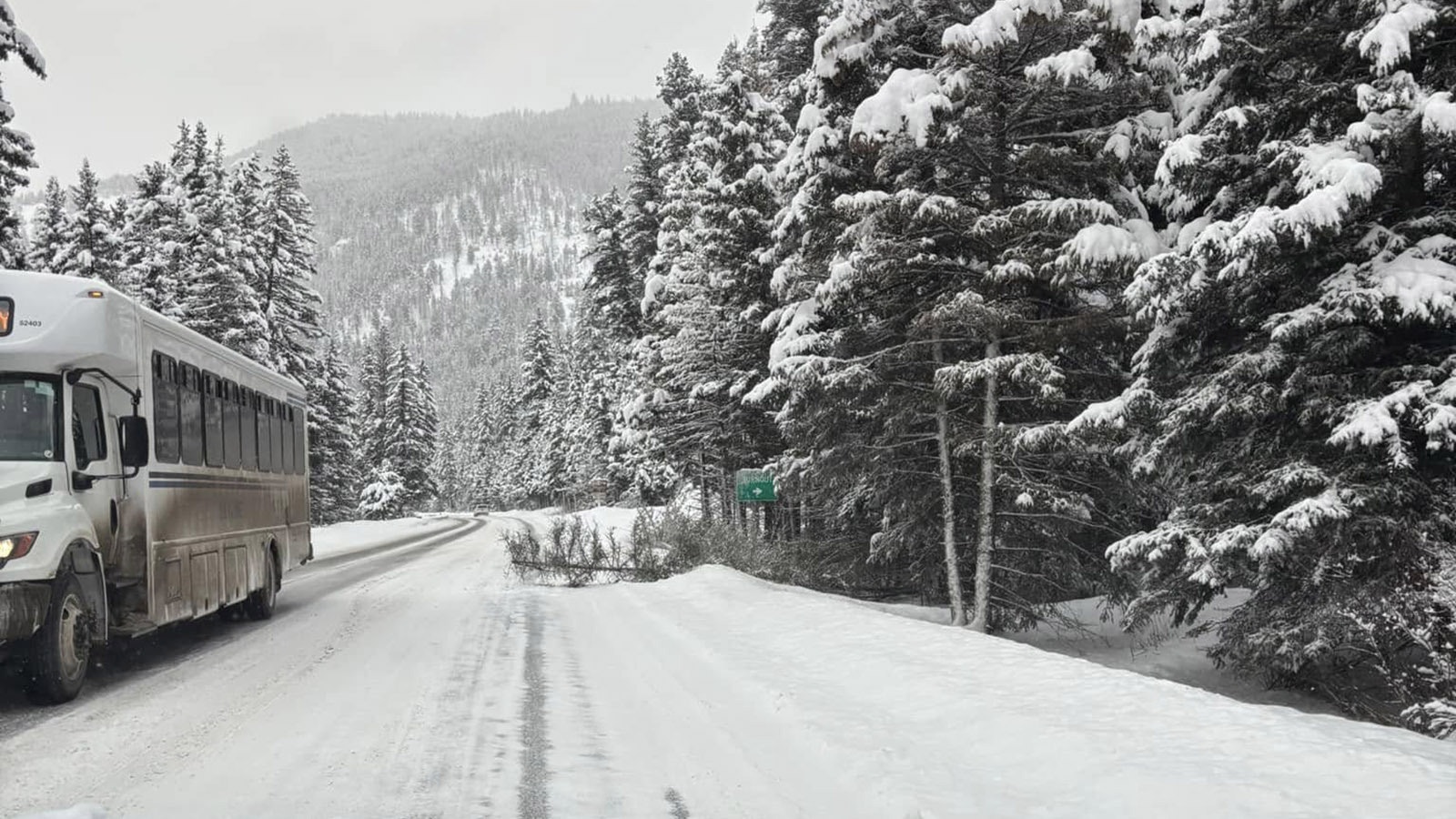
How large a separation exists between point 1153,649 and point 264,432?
14.5m

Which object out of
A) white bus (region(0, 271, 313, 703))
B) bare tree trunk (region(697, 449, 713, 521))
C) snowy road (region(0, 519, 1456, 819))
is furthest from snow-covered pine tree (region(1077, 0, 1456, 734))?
bare tree trunk (region(697, 449, 713, 521))

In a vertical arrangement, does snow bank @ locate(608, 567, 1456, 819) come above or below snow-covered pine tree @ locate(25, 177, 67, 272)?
below

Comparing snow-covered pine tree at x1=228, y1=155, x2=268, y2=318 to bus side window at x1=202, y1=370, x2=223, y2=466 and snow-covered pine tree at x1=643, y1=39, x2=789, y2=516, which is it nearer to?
snow-covered pine tree at x1=643, y1=39, x2=789, y2=516

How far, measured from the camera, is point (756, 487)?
1884 centimetres

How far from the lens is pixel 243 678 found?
8.37 m

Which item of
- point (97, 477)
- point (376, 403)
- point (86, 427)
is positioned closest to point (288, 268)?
point (376, 403)

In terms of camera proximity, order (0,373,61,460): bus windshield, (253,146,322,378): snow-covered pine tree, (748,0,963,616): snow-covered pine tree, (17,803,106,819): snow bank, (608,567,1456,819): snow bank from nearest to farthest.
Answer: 1. (17,803,106,819): snow bank
2. (608,567,1456,819): snow bank
3. (0,373,61,460): bus windshield
4. (748,0,963,616): snow-covered pine tree
5. (253,146,322,378): snow-covered pine tree

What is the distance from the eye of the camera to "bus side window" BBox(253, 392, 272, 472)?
13.3m

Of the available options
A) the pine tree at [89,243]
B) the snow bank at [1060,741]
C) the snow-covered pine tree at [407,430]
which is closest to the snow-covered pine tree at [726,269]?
the snow bank at [1060,741]

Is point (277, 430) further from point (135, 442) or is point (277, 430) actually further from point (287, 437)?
point (135, 442)

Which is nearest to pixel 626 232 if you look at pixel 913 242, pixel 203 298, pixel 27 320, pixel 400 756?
pixel 203 298

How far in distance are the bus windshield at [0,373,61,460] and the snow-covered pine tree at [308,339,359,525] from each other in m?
34.2

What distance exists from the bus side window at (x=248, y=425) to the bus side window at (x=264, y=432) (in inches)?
5.9

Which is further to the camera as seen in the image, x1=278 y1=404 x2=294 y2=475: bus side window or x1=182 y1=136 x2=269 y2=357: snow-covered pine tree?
x1=182 y1=136 x2=269 y2=357: snow-covered pine tree
